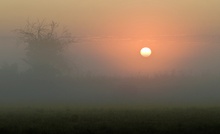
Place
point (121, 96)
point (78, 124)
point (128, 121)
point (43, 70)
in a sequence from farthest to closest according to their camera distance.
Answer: point (43, 70) < point (121, 96) < point (128, 121) < point (78, 124)

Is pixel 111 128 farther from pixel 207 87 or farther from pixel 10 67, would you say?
pixel 10 67

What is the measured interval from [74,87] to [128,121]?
52060mm

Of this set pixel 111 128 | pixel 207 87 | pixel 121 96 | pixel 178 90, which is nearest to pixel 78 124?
pixel 111 128

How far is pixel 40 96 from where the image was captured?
6975 centimetres

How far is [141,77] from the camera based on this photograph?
73812 mm

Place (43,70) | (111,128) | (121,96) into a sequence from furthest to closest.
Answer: (43,70) → (121,96) → (111,128)

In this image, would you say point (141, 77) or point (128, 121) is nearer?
point (128, 121)

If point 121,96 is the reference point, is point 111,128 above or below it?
below

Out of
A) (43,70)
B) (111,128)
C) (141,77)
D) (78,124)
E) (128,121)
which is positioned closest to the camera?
(111,128)

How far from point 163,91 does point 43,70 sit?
86.3 ft

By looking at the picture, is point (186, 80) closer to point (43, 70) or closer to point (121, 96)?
point (121, 96)

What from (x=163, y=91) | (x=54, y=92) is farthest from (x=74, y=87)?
(x=163, y=91)

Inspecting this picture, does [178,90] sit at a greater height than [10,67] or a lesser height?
lesser

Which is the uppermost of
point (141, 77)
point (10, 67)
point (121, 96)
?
point (10, 67)
